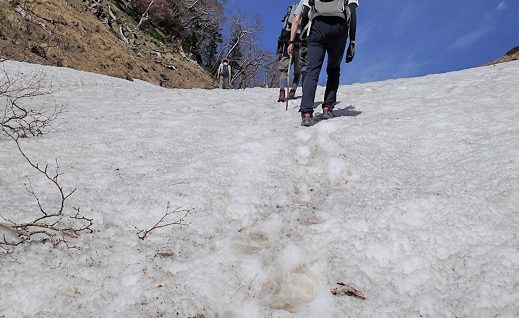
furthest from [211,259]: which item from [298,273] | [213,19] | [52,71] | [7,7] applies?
[213,19]

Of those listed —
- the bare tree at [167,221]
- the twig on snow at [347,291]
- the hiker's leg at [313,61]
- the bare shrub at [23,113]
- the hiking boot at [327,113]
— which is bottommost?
the twig on snow at [347,291]

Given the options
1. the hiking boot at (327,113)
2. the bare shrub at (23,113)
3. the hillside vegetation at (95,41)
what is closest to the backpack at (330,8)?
the hiking boot at (327,113)

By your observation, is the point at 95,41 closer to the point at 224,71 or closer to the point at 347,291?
the point at 224,71

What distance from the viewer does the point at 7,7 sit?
537 inches

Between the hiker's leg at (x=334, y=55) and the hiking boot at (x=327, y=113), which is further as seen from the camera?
the hiking boot at (x=327, y=113)

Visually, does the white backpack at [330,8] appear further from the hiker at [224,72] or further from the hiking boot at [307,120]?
the hiker at [224,72]

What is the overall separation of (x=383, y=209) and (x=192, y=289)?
5.09ft

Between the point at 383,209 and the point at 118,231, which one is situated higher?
the point at 383,209

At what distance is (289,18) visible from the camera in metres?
7.31

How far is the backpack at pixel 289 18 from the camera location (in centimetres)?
721

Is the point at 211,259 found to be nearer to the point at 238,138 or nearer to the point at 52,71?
the point at 238,138

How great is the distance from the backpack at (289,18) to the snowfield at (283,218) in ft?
10.3

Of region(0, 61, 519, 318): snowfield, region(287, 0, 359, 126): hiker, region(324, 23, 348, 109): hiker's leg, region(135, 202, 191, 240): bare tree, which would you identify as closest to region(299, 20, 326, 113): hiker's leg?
region(287, 0, 359, 126): hiker

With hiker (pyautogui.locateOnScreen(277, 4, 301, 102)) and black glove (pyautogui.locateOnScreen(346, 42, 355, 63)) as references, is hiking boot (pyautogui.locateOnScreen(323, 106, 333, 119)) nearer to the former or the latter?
black glove (pyautogui.locateOnScreen(346, 42, 355, 63))
